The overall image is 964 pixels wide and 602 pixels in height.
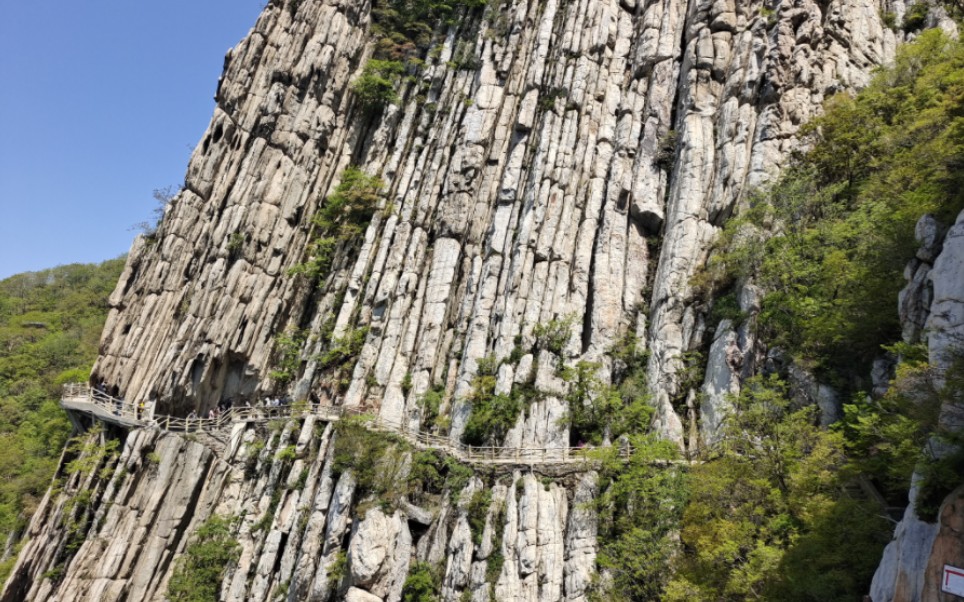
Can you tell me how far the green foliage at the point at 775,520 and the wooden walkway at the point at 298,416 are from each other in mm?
4151

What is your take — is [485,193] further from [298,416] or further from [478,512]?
[478,512]

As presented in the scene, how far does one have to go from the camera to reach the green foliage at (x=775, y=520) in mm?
13930

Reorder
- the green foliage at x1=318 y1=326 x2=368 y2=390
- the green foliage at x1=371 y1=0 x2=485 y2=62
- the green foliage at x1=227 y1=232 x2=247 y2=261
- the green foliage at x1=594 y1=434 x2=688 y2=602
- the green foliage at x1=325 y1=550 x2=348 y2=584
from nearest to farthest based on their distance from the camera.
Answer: the green foliage at x1=594 y1=434 x2=688 y2=602, the green foliage at x1=325 y1=550 x2=348 y2=584, the green foliage at x1=318 y1=326 x2=368 y2=390, the green foliage at x1=227 y1=232 x2=247 y2=261, the green foliage at x1=371 y1=0 x2=485 y2=62

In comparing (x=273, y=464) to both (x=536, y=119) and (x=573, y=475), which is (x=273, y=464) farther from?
(x=536, y=119)

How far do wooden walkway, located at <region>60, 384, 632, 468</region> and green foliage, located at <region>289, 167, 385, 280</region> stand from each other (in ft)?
34.2

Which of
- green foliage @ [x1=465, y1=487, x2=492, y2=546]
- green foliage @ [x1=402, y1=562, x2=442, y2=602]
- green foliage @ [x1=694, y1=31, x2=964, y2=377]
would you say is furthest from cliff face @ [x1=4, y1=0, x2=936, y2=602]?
green foliage @ [x1=694, y1=31, x2=964, y2=377]

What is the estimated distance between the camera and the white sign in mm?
9180

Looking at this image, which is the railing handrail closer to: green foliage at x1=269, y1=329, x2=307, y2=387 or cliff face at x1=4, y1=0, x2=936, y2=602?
cliff face at x1=4, y1=0, x2=936, y2=602

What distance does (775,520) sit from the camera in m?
16.5

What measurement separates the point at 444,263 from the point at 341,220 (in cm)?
1008

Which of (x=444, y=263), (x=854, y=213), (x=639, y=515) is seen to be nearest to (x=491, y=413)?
(x=639, y=515)

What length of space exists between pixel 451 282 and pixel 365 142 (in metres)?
17.4

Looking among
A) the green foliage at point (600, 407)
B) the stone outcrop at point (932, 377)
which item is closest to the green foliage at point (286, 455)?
the green foliage at point (600, 407)

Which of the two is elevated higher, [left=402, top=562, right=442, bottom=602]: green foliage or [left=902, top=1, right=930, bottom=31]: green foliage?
[left=902, top=1, right=930, bottom=31]: green foliage
